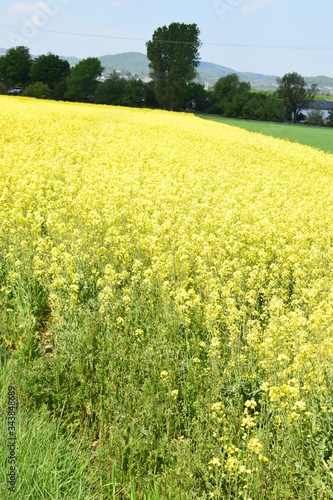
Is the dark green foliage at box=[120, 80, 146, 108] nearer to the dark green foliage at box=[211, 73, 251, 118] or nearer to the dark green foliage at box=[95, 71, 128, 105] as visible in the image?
the dark green foliage at box=[95, 71, 128, 105]

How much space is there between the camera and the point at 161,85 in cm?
9212

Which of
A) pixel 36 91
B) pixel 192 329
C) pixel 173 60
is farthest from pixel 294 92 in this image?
pixel 192 329

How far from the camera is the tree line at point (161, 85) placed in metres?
91.2

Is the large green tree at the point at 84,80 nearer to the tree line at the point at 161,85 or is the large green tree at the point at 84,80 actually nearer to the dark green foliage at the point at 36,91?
the tree line at the point at 161,85

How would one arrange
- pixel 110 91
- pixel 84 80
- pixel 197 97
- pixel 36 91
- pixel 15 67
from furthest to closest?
Result: pixel 15 67 < pixel 197 97 < pixel 84 80 < pixel 110 91 < pixel 36 91

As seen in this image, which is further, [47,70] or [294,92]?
[294,92]

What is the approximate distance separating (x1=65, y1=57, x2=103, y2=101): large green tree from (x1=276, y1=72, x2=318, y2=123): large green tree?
37.2 meters

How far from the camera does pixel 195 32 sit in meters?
100

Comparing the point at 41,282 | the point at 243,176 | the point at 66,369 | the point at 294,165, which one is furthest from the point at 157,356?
the point at 294,165

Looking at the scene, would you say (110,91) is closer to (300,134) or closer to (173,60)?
(173,60)

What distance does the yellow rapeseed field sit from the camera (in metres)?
3.58

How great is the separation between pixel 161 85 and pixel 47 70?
24.7 meters

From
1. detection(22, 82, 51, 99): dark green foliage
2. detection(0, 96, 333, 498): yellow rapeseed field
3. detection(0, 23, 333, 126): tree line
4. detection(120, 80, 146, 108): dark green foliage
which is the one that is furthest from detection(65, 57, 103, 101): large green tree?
detection(0, 96, 333, 498): yellow rapeseed field

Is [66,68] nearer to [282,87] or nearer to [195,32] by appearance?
[195,32]
